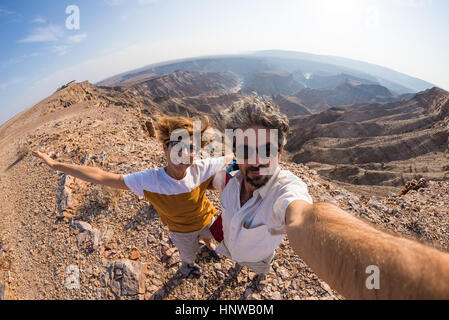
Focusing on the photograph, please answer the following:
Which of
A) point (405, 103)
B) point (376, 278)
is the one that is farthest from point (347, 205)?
point (405, 103)

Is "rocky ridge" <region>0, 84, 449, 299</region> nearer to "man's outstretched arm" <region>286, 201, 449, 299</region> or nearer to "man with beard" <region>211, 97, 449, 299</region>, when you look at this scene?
"man with beard" <region>211, 97, 449, 299</region>

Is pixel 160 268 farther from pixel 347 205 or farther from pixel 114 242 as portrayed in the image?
pixel 347 205

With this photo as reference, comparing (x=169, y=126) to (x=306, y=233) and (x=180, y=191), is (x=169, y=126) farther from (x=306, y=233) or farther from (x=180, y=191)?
(x=306, y=233)

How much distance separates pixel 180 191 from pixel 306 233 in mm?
1263

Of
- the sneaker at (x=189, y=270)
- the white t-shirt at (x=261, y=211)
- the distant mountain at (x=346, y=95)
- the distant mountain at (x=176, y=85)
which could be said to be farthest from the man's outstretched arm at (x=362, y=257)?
the distant mountain at (x=346, y=95)

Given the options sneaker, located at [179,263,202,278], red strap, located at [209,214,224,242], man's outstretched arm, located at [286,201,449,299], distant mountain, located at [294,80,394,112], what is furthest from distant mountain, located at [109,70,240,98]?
→ man's outstretched arm, located at [286,201,449,299]

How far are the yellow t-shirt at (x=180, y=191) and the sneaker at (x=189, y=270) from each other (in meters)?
0.79

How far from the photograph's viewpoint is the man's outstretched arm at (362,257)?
56cm

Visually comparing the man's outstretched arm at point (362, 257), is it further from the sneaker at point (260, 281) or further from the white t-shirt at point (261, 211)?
the sneaker at point (260, 281)

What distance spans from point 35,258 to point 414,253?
189 inches

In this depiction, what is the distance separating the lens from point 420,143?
26641 millimetres

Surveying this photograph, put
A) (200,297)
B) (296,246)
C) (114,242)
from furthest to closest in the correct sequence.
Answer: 1. (114,242)
2. (200,297)
3. (296,246)

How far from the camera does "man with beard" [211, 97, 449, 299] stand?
59 cm

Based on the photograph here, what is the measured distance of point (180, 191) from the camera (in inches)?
74.5
